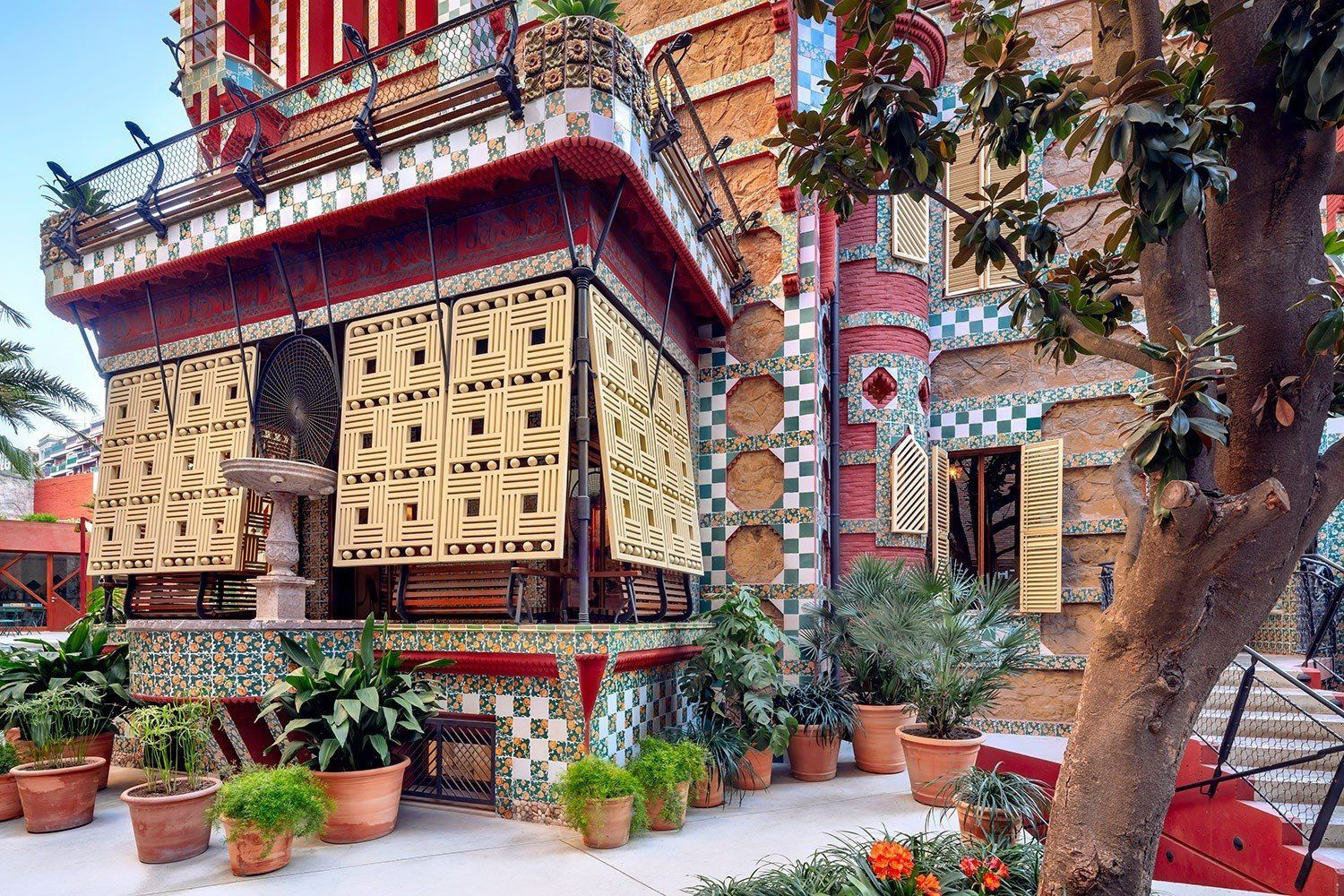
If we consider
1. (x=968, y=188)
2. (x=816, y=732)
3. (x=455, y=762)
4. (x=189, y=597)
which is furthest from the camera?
(x=968, y=188)

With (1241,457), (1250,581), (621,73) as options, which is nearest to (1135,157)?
(1241,457)

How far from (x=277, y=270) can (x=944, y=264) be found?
9179mm

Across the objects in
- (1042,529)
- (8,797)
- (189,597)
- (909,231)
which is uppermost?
(909,231)

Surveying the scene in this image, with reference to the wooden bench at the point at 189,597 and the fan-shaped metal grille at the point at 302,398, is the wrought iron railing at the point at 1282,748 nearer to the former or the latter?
the fan-shaped metal grille at the point at 302,398

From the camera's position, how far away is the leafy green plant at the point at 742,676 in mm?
6758

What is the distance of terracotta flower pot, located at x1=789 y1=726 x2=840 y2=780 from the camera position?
7.54 meters

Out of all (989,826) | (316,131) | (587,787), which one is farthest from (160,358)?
(989,826)

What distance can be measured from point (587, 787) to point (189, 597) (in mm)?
5455

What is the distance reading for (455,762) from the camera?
744cm

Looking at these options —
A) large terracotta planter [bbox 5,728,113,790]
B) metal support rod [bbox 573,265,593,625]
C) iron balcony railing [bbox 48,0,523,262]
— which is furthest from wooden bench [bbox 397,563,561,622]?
iron balcony railing [bbox 48,0,523,262]

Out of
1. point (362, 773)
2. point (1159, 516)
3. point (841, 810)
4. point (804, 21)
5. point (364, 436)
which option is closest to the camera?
point (1159, 516)

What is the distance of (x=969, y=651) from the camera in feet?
21.6

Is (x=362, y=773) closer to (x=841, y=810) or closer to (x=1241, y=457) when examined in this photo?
(x=841, y=810)

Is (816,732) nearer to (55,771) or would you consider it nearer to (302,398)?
(302,398)
